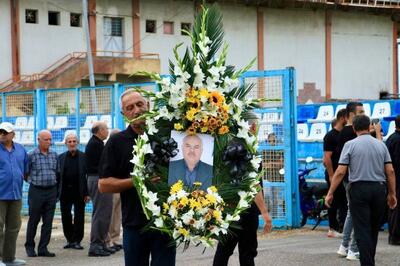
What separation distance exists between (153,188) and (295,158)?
928cm

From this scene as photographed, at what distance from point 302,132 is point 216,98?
10173 millimetres

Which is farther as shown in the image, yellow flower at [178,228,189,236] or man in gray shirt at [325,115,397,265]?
man in gray shirt at [325,115,397,265]

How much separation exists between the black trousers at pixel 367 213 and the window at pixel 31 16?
3885 cm

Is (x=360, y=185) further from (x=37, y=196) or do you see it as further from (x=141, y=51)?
(x=141, y=51)

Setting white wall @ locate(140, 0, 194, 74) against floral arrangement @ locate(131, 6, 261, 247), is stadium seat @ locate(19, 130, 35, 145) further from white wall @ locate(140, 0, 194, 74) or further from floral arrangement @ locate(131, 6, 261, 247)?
white wall @ locate(140, 0, 194, 74)

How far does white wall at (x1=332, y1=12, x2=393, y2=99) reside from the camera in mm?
58125

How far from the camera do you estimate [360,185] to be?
9.88m

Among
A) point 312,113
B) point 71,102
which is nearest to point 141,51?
point 71,102

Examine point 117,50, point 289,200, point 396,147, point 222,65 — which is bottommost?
point 289,200

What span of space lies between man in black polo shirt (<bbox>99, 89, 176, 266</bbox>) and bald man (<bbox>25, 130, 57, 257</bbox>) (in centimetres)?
644

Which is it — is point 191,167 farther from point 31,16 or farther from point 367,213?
point 31,16

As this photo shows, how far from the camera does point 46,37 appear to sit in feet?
154

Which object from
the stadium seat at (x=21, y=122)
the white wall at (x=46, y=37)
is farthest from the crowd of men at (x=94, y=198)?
the white wall at (x=46, y=37)

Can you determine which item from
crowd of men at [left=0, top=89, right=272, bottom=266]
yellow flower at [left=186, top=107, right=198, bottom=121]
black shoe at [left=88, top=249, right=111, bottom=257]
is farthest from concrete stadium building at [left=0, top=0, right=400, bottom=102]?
yellow flower at [left=186, top=107, right=198, bottom=121]
